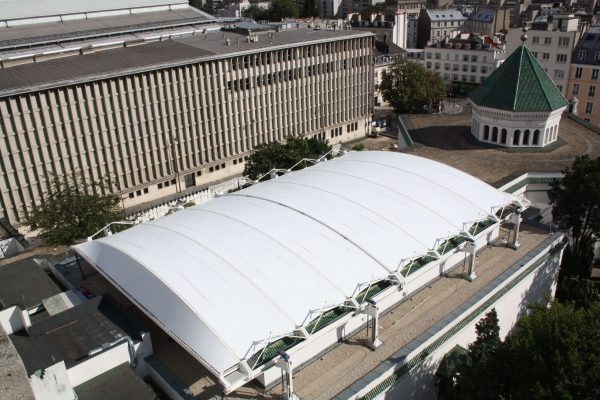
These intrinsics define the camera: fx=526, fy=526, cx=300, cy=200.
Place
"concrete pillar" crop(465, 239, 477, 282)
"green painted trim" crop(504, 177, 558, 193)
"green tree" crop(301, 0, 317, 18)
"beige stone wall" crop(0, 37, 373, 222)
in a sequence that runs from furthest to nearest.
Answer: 1. "green tree" crop(301, 0, 317, 18)
2. "beige stone wall" crop(0, 37, 373, 222)
3. "green painted trim" crop(504, 177, 558, 193)
4. "concrete pillar" crop(465, 239, 477, 282)

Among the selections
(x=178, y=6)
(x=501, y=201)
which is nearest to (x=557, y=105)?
(x=501, y=201)

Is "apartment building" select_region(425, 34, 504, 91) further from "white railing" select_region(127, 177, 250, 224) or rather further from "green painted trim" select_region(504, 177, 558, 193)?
"white railing" select_region(127, 177, 250, 224)

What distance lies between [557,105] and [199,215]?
4368 centimetres

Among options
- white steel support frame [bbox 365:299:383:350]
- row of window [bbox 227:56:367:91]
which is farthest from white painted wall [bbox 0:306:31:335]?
row of window [bbox 227:56:367:91]

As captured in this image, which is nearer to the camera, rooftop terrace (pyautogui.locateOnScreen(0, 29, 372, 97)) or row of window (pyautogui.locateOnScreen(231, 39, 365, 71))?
rooftop terrace (pyautogui.locateOnScreen(0, 29, 372, 97))

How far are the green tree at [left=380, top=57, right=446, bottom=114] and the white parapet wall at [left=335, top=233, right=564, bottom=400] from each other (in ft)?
182

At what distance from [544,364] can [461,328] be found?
7612 mm

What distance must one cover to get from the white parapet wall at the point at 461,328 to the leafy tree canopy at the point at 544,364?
8.24ft

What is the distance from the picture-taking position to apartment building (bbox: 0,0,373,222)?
56.4m

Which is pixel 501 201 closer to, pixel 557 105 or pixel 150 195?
pixel 557 105

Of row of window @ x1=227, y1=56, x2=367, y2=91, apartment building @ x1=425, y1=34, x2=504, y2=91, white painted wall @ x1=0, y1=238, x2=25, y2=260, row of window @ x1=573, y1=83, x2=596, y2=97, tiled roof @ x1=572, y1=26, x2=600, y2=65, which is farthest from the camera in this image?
apartment building @ x1=425, y1=34, x2=504, y2=91

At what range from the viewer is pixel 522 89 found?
58.8 meters

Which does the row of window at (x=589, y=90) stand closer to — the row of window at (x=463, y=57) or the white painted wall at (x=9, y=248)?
the row of window at (x=463, y=57)

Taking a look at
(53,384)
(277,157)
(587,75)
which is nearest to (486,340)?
(53,384)
